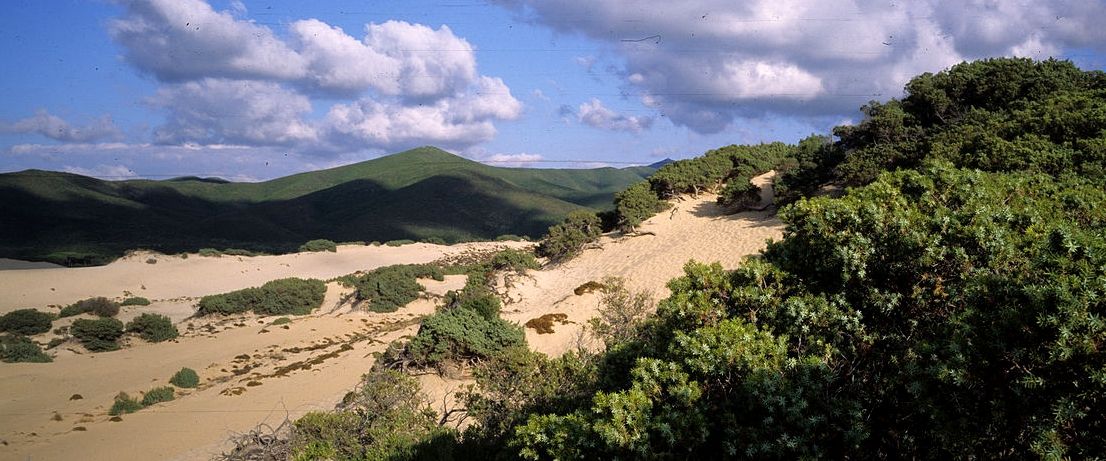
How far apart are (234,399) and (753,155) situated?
93.4ft

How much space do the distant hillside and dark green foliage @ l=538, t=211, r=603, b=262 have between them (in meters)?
30.1

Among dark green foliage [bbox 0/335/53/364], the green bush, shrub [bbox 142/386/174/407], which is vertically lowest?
shrub [bbox 142/386/174/407]

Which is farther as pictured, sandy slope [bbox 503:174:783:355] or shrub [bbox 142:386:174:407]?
sandy slope [bbox 503:174:783:355]

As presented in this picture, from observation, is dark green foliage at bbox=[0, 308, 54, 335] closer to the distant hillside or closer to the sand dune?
the sand dune

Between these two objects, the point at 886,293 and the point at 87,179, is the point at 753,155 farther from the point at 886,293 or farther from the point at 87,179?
the point at 87,179

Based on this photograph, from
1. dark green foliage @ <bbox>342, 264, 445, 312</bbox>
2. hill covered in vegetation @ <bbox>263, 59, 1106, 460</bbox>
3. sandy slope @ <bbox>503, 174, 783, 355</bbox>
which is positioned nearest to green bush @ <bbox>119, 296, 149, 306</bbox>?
dark green foliage @ <bbox>342, 264, 445, 312</bbox>

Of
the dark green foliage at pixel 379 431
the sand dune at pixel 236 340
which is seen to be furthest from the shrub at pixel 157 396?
the dark green foliage at pixel 379 431

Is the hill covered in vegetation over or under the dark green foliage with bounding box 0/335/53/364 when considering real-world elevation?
over

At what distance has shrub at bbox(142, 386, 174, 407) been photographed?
14268mm

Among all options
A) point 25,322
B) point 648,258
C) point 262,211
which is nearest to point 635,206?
point 648,258

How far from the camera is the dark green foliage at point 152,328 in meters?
21.2

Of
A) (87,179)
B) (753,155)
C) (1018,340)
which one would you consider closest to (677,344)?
(1018,340)

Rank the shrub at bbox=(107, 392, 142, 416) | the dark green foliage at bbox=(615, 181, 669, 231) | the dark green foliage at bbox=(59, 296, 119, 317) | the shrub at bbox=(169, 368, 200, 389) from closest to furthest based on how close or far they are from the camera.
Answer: the shrub at bbox=(107, 392, 142, 416) < the shrub at bbox=(169, 368, 200, 389) < the dark green foliage at bbox=(59, 296, 119, 317) < the dark green foliage at bbox=(615, 181, 669, 231)

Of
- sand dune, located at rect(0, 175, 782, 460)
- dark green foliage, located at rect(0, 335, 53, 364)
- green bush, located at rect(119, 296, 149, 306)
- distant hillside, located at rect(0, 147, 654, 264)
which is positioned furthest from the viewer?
distant hillside, located at rect(0, 147, 654, 264)
